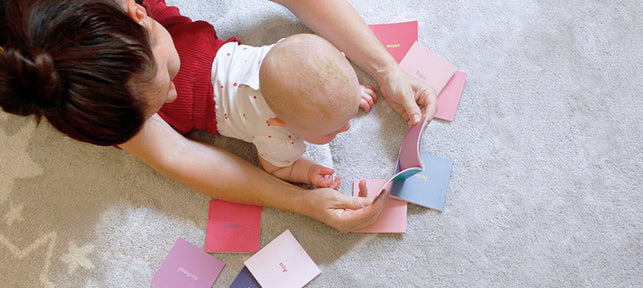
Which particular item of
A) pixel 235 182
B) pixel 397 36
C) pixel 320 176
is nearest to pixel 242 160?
pixel 235 182

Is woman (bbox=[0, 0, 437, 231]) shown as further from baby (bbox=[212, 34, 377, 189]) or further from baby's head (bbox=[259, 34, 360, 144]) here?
baby's head (bbox=[259, 34, 360, 144])

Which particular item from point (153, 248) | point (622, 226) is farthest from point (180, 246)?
point (622, 226)

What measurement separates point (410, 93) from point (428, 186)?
20 cm

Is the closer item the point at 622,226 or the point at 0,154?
the point at 622,226

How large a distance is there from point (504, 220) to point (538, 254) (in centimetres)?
9

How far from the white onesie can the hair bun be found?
317 millimetres

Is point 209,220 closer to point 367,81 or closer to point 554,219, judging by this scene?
point 367,81

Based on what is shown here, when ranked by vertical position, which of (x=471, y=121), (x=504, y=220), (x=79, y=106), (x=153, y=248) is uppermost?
(x=79, y=106)

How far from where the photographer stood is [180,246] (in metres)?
1.01

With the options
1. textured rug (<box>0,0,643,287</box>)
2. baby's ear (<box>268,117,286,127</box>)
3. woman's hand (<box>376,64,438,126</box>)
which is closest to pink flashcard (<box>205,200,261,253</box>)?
textured rug (<box>0,0,643,287</box>)

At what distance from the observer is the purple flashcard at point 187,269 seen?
3.23ft

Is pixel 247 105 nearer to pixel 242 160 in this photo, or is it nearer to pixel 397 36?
pixel 242 160

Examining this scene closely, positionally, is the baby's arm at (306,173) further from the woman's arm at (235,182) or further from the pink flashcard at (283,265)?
the pink flashcard at (283,265)

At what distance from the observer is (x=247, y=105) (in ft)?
2.78
